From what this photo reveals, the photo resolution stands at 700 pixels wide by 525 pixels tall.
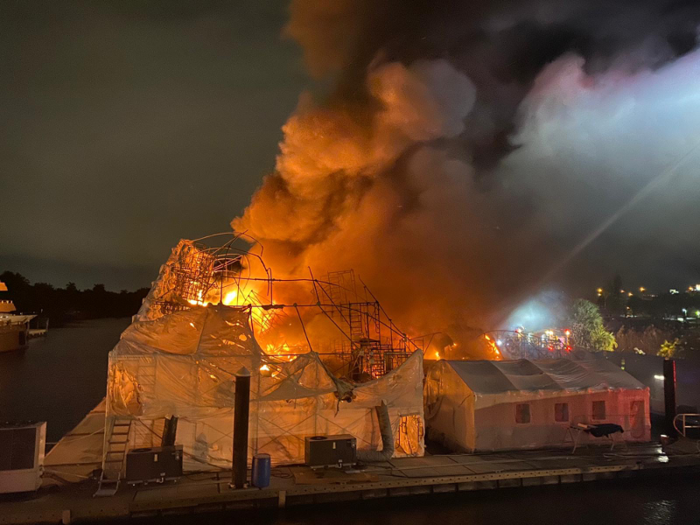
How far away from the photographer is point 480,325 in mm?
39500

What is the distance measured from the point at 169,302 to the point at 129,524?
41.7ft

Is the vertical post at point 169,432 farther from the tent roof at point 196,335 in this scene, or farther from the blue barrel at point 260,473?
the blue barrel at point 260,473

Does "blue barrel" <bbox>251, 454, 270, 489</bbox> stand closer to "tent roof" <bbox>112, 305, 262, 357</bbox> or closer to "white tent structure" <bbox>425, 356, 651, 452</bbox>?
"tent roof" <bbox>112, 305, 262, 357</bbox>

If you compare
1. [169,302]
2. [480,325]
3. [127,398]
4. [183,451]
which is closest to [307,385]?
[183,451]

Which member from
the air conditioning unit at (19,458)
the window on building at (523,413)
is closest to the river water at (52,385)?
the air conditioning unit at (19,458)

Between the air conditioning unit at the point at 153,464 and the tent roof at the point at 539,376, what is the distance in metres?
10.1

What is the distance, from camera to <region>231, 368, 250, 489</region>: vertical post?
45.2ft

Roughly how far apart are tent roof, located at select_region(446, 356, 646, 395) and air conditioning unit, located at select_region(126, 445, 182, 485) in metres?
10.1

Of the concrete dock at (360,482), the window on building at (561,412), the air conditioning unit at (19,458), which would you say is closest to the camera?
the concrete dock at (360,482)

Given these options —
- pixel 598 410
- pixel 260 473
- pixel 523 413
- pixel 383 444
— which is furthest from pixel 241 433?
pixel 598 410

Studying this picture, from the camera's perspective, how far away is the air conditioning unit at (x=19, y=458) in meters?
12.9

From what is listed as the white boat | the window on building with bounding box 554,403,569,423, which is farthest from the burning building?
the white boat

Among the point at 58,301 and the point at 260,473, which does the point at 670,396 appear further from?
the point at 58,301

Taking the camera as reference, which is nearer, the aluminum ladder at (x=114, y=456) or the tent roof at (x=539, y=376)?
the aluminum ladder at (x=114, y=456)
